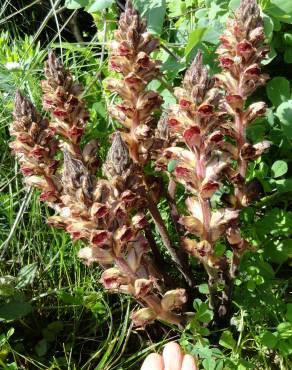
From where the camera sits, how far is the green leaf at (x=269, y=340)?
1.43 meters

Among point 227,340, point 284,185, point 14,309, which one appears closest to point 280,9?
point 284,185

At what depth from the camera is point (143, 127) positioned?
1.32 metres

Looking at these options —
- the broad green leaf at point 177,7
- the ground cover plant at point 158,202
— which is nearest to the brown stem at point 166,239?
the ground cover plant at point 158,202

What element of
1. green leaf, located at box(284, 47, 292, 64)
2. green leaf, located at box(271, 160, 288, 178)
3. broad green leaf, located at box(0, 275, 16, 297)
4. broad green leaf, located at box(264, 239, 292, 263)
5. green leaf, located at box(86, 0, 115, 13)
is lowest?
broad green leaf, located at box(0, 275, 16, 297)

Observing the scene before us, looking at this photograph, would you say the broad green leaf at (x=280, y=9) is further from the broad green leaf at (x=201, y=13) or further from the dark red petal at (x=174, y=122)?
the dark red petal at (x=174, y=122)

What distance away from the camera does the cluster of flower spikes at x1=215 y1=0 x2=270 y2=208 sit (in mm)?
1224

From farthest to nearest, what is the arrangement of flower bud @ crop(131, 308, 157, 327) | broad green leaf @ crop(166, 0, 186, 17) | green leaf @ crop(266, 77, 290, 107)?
broad green leaf @ crop(166, 0, 186, 17) < green leaf @ crop(266, 77, 290, 107) < flower bud @ crop(131, 308, 157, 327)

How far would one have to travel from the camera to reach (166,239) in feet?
4.93

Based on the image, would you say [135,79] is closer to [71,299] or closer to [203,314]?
[203,314]

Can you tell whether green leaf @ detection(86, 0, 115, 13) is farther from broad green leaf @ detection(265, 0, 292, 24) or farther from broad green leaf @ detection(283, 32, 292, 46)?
broad green leaf @ detection(283, 32, 292, 46)

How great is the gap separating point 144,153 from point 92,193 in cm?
32

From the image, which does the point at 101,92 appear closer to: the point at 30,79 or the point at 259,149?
the point at 30,79

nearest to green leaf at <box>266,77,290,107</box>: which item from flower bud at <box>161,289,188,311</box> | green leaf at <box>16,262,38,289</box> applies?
flower bud at <box>161,289,188,311</box>

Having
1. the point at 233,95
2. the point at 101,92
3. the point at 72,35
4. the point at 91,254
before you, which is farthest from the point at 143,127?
the point at 72,35
